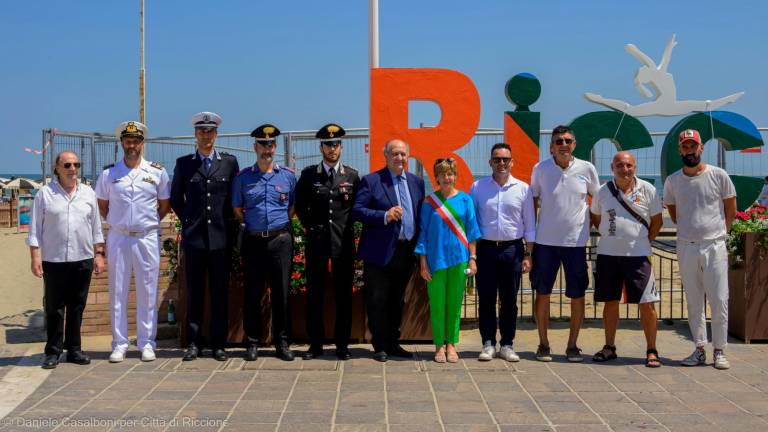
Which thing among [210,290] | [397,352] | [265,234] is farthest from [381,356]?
[210,290]

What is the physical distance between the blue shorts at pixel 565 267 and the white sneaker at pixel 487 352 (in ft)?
2.07

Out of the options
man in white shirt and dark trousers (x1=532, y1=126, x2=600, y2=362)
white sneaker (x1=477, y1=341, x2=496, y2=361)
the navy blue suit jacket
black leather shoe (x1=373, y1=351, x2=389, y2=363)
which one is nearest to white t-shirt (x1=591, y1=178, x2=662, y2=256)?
man in white shirt and dark trousers (x1=532, y1=126, x2=600, y2=362)

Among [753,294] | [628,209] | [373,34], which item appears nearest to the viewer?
[628,209]

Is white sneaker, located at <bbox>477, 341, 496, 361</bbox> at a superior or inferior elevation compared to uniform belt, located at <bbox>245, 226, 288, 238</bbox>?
inferior

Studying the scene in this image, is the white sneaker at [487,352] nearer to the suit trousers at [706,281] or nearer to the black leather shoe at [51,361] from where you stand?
the suit trousers at [706,281]

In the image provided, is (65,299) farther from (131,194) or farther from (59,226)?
(131,194)

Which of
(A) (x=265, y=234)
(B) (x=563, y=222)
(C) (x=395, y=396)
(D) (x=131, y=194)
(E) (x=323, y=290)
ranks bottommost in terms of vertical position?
(C) (x=395, y=396)

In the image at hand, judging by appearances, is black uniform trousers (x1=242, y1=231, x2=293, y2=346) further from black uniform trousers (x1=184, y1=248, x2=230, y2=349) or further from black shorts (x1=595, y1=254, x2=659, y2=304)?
black shorts (x1=595, y1=254, x2=659, y2=304)

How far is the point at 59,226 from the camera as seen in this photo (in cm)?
609

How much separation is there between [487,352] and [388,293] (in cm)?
95

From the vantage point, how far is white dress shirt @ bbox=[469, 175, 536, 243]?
6.23 meters

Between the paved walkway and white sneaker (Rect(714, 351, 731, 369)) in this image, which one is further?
white sneaker (Rect(714, 351, 731, 369))

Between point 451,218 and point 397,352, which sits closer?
point 451,218

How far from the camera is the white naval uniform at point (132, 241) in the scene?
248 inches
